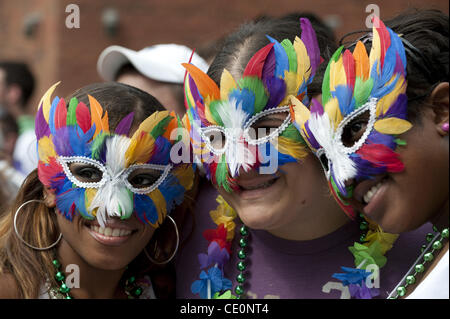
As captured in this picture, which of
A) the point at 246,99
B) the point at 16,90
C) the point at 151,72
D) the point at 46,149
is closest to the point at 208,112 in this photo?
the point at 246,99

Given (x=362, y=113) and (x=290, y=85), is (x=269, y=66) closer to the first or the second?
(x=290, y=85)

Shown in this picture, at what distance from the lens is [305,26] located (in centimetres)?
234

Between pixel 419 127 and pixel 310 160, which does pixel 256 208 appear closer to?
pixel 310 160

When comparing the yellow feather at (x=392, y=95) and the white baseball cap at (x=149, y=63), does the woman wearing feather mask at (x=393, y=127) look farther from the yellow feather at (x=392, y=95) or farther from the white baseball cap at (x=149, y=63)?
the white baseball cap at (x=149, y=63)

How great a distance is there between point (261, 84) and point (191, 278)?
92 cm

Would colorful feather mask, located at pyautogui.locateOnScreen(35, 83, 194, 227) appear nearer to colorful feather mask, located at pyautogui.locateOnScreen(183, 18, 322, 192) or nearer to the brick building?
colorful feather mask, located at pyautogui.locateOnScreen(183, 18, 322, 192)

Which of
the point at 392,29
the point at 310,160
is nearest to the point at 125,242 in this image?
the point at 310,160

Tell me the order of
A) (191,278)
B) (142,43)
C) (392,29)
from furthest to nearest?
(142,43) < (191,278) < (392,29)

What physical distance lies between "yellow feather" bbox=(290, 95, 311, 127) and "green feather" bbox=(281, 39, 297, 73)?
11 centimetres

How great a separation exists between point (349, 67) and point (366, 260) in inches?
28.9

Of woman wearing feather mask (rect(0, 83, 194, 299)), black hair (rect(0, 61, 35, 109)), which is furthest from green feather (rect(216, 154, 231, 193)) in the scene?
black hair (rect(0, 61, 35, 109))

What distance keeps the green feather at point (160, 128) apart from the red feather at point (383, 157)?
2.62 ft

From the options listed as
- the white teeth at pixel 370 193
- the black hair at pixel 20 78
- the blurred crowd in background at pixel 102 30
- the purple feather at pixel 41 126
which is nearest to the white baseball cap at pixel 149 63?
the purple feather at pixel 41 126

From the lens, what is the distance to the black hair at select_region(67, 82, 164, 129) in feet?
7.82
